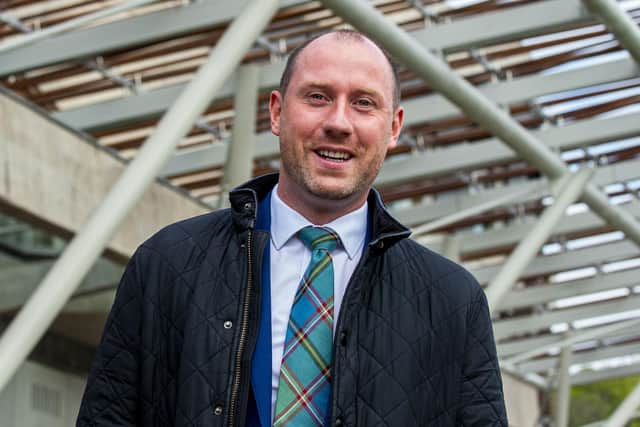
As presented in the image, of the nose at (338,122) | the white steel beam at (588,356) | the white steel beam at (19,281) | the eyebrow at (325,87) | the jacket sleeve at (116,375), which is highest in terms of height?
the white steel beam at (588,356)

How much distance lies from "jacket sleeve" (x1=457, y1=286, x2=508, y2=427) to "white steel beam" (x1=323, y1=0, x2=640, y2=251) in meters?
7.75

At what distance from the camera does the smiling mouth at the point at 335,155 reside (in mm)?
2461

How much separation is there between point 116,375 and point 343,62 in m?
0.67

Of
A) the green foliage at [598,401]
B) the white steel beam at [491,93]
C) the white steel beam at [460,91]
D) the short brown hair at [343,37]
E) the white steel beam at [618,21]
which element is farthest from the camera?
the green foliage at [598,401]

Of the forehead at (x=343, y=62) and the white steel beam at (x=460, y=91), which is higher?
the white steel beam at (x=460, y=91)

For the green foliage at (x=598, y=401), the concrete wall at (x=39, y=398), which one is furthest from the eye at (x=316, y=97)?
the green foliage at (x=598, y=401)

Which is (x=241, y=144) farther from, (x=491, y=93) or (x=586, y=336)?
(x=586, y=336)

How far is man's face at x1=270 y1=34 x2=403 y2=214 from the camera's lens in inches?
96.9

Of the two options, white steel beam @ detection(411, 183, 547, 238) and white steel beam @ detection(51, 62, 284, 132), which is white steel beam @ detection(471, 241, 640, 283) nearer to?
white steel beam @ detection(411, 183, 547, 238)

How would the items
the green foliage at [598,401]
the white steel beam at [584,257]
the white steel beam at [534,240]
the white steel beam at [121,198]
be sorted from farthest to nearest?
1. the green foliage at [598,401]
2. the white steel beam at [584,257]
3. the white steel beam at [534,240]
4. the white steel beam at [121,198]

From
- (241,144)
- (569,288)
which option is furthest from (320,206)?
(569,288)

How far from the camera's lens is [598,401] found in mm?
39969

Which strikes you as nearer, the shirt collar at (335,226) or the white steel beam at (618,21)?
the shirt collar at (335,226)

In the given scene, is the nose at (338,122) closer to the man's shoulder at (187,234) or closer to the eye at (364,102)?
the eye at (364,102)
